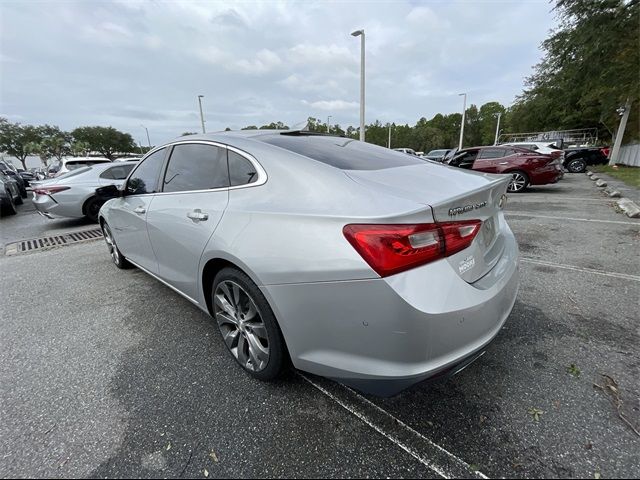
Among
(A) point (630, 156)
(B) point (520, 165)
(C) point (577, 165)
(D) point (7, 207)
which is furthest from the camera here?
(A) point (630, 156)

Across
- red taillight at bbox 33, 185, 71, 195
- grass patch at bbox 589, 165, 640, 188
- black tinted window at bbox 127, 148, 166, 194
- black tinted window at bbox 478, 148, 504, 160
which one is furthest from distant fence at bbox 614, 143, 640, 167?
red taillight at bbox 33, 185, 71, 195

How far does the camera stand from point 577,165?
17844 millimetres

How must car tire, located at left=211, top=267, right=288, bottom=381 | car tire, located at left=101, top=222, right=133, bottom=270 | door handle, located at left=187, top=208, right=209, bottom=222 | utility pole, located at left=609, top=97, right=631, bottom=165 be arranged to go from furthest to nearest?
1. utility pole, located at left=609, top=97, right=631, bottom=165
2. car tire, located at left=101, top=222, right=133, bottom=270
3. door handle, located at left=187, top=208, right=209, bottom=222
4. car tire, located at left=211, top=267, right=288, bottom=381

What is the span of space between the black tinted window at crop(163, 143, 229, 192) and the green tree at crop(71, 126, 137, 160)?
2889 inches

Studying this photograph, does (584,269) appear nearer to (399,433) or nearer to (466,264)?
(466,264)

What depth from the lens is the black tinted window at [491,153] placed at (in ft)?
34.2

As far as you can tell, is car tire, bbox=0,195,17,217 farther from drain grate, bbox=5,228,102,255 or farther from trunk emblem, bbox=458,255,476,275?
trunk emblem, bbox=458,255,476,275

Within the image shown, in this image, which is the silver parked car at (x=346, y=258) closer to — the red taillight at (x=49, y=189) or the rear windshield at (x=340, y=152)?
the rear windshield at (x=340, y=152)

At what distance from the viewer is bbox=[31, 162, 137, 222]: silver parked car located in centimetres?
733

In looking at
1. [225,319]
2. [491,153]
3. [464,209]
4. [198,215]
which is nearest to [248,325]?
[225,319]

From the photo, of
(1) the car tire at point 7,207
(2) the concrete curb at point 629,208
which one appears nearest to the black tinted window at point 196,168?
(2) the concrete curb at point 629,208

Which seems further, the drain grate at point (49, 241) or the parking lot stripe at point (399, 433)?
the drain grate at point (49, 241)

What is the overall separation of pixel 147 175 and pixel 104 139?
78.3 m

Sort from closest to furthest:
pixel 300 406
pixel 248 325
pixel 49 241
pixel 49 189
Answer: pixel 300 406 → pixel 248 325 → pixel 49 241 → pixel 49 189
